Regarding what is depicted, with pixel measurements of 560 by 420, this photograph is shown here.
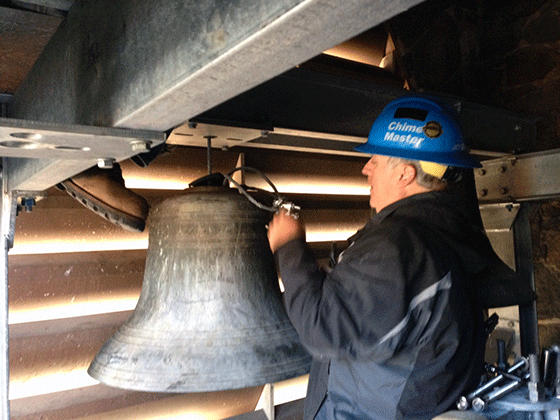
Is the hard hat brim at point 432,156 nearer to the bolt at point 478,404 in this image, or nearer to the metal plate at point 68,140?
the bolt at point 478,404

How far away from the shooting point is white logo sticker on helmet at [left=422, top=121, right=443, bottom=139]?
1571 mm

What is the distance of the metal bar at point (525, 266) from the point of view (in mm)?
2496

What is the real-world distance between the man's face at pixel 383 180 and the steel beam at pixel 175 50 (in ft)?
3.18

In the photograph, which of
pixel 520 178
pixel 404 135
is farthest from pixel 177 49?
pixel 520 178

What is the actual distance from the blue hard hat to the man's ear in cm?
7

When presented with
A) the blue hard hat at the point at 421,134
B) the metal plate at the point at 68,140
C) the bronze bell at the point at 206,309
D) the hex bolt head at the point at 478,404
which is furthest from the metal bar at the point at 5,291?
the hex bolt head at the point at 478,404

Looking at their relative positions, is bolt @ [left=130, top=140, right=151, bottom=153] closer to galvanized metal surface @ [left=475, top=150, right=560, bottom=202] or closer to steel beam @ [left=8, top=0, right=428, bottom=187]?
steel beam @ [left=8, top=0, right=428, bottom=187]

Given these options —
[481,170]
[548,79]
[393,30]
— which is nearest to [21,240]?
[481,170]

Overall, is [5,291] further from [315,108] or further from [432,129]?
[432,129]

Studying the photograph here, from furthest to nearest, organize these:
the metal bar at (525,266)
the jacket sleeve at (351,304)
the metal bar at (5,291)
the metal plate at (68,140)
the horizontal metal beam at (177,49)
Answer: the metal bar at (525,266), the metal bar at (5,291), the jacket sleeve at (351,304), the metal plate at (68,140), the horizontal metal beam at (177,49)

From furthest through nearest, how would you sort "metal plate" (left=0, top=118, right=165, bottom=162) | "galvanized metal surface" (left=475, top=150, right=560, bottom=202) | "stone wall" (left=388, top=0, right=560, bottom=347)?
"stone wall" (left=388, top=0, right=560, bottom=347), "galvanized metal surface" (left=475, top=150, right=560, bottom=202), "metal plate" (left=0, top=118, right=165, bottom=162)

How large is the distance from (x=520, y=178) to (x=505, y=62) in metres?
1.76

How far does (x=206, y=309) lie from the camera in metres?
1.48

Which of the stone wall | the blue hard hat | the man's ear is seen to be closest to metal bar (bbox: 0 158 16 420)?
the blue hard hat
